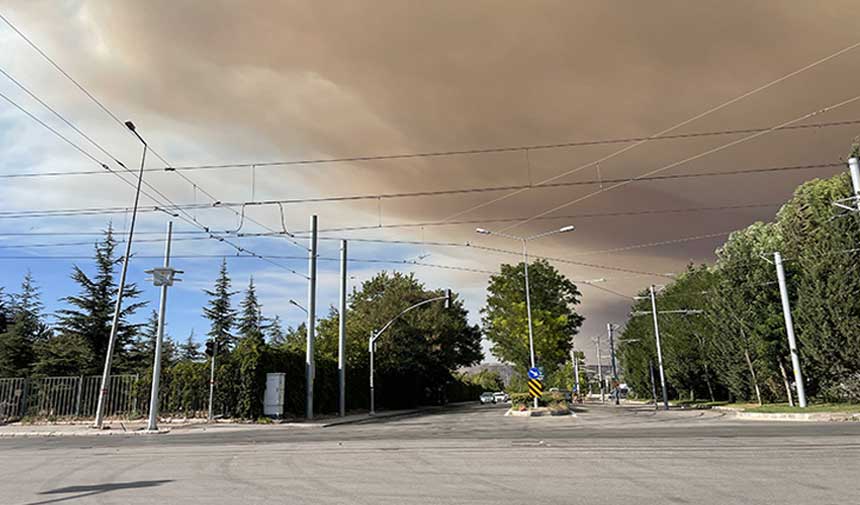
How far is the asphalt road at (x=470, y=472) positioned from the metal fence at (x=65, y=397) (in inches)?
714

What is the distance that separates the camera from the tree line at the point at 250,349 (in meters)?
30.5

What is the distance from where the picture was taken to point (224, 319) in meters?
66.2

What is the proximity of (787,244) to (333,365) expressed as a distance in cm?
3206

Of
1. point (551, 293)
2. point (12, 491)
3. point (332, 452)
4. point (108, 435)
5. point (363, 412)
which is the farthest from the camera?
point (551, 293)

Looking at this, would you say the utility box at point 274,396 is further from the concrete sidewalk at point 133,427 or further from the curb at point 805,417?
the curb at point 805,417

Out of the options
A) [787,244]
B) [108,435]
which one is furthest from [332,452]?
[787,244]

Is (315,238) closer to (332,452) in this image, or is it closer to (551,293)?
(332,452)

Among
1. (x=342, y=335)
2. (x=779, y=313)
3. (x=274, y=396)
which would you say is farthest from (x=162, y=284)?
(x=779, y=313)

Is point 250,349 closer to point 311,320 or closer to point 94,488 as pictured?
point 311,320

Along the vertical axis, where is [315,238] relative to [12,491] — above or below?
above

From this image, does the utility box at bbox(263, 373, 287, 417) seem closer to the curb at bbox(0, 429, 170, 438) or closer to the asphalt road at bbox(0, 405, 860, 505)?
the curb at bbox(0, 429, 170, 438)

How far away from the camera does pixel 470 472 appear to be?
9680 millimetres

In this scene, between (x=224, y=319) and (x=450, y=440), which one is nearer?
(x=450, y=440)

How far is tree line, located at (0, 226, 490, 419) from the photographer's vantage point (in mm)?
30547
